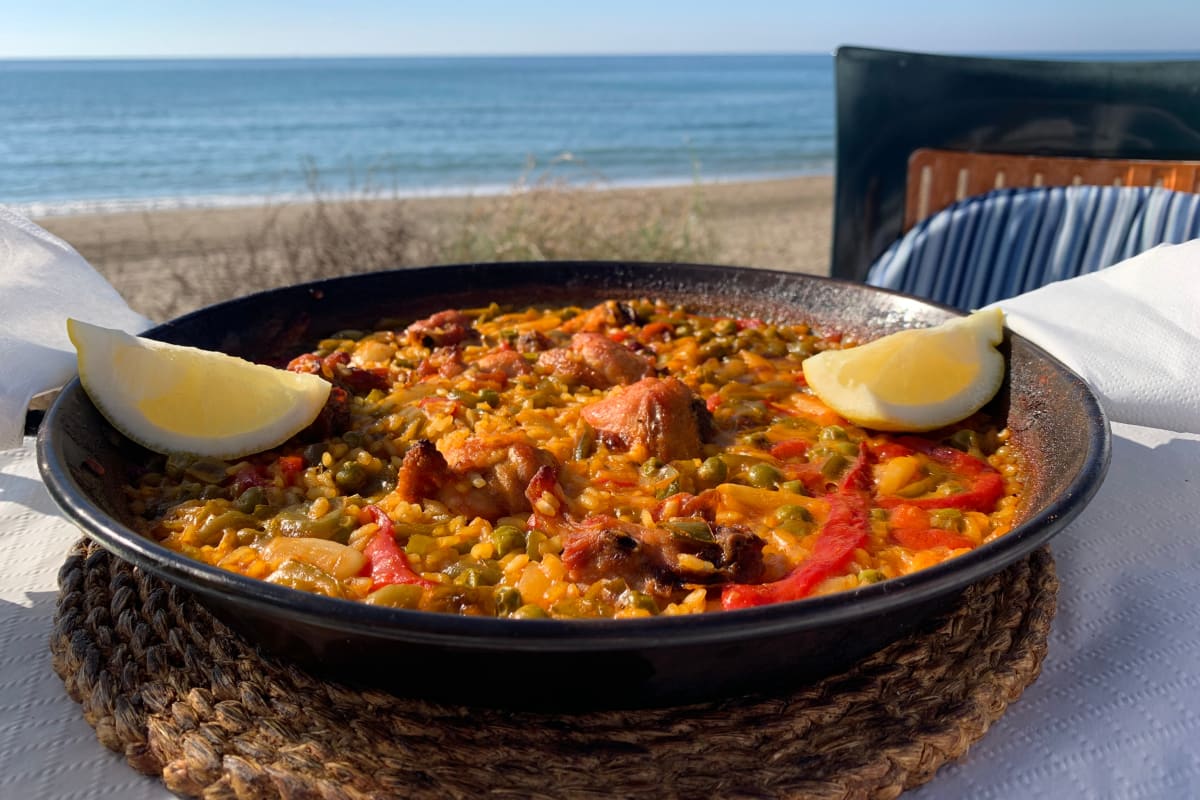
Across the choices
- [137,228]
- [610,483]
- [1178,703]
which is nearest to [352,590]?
[610,483]

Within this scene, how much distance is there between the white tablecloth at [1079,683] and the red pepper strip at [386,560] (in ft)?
2.10

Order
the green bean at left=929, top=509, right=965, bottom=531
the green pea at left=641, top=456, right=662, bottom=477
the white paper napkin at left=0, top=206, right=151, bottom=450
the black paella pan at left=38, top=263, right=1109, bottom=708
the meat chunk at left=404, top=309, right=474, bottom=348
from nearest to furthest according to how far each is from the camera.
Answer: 1. the black paella pan at left=38, top=263, right=1109, bottom=708
2. the green bean at left=929, top=509, right=965, bottom=531
3. the green pea at left=641, top=456, right=662, bottom=477
4. the white paper napkin at left=0, top=206, right=151, bottom=450
5. the meat chunk at left=404, top=309, right=474, bottom=348

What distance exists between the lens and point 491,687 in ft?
6.30

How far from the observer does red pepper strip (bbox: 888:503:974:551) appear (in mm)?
2514

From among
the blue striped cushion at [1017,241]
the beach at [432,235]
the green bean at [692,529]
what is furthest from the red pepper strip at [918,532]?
the beach at [432,235]

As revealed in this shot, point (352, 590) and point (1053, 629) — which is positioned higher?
point (352, 590)

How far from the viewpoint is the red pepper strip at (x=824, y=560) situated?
85.6 inches

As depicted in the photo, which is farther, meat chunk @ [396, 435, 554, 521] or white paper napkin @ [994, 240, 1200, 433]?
white paper napkin @ [994, 240, 1200, 433]

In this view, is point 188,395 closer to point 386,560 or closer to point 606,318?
point 386,560

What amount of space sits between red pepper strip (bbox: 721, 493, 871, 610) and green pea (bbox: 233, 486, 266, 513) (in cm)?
138

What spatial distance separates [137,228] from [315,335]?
56.3 ft

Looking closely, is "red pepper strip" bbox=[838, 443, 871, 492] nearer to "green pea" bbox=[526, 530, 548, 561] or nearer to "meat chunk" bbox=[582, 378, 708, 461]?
"meat chunk" bbox=[582, 378, 708, 461]

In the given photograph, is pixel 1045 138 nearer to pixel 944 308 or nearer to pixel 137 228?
pixel 944 308

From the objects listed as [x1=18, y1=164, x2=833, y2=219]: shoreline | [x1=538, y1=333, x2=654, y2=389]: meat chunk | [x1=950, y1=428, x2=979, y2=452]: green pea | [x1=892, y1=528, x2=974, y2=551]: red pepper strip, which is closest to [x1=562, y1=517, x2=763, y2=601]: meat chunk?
[x1=892, y1=528, x2=974, y2=551]: red pepper strip
